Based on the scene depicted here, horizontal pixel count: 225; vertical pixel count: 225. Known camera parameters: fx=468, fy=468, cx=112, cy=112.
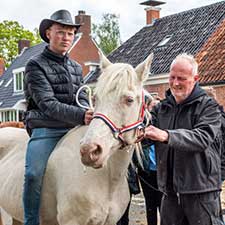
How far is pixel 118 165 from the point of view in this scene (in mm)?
3936

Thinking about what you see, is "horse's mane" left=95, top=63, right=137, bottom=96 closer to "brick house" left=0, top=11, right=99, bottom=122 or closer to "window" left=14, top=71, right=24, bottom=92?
"brick house" left=0, top=11, right=99, bottom=122

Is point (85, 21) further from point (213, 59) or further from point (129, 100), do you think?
point (129, 100)

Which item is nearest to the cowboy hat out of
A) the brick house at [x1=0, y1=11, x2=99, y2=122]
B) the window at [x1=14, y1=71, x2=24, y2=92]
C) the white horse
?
the white horse

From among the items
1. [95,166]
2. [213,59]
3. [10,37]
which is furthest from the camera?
[10,37]

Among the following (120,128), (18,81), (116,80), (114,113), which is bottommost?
(18,81)

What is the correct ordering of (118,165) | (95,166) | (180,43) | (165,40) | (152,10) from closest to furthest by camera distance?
(95,166)
(118,165)
(180,43)
(165,40)
(152,10)

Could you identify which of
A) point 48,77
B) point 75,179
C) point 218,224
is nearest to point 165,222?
point 218,224

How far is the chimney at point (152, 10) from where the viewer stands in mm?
32031

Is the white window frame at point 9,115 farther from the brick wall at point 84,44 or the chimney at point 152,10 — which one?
the chimney at point 152,10

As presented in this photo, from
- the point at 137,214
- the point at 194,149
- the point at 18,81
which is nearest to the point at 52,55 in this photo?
the point at 194,149

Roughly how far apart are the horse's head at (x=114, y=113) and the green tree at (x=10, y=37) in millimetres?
47503

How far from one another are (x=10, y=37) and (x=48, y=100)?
4731cm

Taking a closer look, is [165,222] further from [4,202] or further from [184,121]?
[4,202]

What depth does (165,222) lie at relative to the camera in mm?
3922
